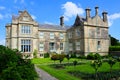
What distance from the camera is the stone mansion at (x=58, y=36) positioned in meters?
40.9

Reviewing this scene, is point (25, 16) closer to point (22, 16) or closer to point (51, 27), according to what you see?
point (22, 16)

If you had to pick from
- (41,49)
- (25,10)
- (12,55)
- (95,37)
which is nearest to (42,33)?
(41,49)

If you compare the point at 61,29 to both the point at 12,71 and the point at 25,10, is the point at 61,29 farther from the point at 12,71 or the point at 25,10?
the point at 12,71

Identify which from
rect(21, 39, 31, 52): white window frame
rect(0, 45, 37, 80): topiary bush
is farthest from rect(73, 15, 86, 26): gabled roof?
rect(0, 45, 37, 80): topiary bush

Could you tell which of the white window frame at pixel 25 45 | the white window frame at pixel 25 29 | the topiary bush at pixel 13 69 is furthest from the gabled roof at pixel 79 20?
the topiary bush at pixel 13 69

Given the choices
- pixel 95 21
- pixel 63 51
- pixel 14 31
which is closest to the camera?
pixel 14 31

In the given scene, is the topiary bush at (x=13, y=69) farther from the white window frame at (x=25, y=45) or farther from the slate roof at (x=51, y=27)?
the slate roof at (x=51, y=27)

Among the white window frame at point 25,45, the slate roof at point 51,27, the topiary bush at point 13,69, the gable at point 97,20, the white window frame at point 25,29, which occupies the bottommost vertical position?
the topiary bush at point 13,69

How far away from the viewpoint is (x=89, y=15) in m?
42.5

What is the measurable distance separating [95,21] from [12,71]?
1549 inches

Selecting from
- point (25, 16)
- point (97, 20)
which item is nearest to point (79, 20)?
point (97, 20)

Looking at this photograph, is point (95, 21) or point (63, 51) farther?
point (63, 51)

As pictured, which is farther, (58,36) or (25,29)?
(58,36)

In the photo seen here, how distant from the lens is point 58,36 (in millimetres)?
47281
